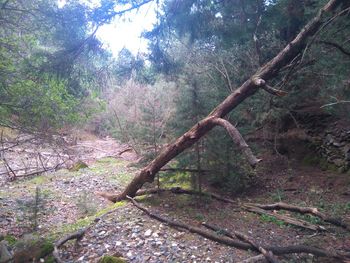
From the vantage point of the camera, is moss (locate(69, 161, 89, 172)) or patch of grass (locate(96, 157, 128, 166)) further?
patch of grass (locate(96, 157, 128, 166))

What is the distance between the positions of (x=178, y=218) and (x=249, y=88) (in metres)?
3.03

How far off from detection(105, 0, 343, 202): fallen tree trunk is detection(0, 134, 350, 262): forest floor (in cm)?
127

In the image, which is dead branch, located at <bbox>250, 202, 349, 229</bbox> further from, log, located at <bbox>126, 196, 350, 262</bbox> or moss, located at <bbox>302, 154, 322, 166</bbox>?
moss, located at <bbox>302, 154, 322, 166</bbox>

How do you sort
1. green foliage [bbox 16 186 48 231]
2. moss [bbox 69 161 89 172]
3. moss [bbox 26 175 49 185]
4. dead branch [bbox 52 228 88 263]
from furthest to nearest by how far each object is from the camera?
1. moss [bbox 69 161 89 172]
2. moss [bbox 26 175 49 185]
3. green foliage [bbox 16 186 48 231]
4. dead branch [bbox 52 228 88 263]

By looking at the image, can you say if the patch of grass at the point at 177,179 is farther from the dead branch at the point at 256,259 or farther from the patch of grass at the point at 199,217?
the dead branch at the point at 256,259

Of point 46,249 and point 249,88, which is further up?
point 249,88

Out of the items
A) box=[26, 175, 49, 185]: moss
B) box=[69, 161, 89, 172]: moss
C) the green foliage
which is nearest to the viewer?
the green foliage

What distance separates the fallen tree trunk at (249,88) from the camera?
5.20 meters

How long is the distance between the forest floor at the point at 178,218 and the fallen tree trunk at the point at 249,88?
1269 mm

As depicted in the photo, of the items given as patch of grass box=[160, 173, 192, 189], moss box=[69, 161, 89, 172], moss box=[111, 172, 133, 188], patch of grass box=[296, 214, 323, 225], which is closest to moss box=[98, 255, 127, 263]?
patch of grass box=[160, 173, 192, 189]

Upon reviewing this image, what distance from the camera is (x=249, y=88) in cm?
583

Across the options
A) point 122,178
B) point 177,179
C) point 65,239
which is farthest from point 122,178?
point 65,239

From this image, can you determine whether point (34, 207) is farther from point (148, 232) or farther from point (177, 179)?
point (177, 179)

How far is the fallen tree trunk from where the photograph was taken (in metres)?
5.20
